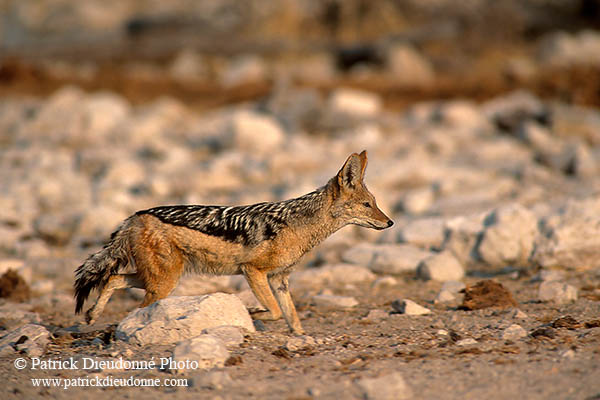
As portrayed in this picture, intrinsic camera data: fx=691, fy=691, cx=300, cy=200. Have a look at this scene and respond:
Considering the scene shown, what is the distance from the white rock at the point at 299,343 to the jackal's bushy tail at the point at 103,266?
187cm

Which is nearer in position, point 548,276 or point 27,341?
point 27,341

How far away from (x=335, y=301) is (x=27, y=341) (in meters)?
3.31

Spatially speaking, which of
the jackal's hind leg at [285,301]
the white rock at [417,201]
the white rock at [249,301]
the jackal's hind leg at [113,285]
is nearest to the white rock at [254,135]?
the white rock at [417,201]

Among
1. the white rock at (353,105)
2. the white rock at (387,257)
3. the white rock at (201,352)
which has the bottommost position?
the white rock at (201,352)

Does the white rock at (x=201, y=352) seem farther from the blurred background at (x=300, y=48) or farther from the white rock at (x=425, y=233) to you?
the blurred background at (x=300, y=48)

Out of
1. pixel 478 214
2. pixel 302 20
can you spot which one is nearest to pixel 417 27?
pixel 302 20

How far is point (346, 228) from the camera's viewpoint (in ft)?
36.3

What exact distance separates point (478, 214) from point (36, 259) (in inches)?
248

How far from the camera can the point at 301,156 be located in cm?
1457

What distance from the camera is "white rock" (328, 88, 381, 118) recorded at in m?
17.4

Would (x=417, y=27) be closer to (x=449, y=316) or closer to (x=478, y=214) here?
(x=478, y=214)

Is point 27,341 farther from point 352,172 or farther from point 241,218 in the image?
point 352,172

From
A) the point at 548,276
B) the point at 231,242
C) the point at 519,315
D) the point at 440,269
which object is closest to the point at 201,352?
the point at 231,242

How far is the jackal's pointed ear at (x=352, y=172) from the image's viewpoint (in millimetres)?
6641
